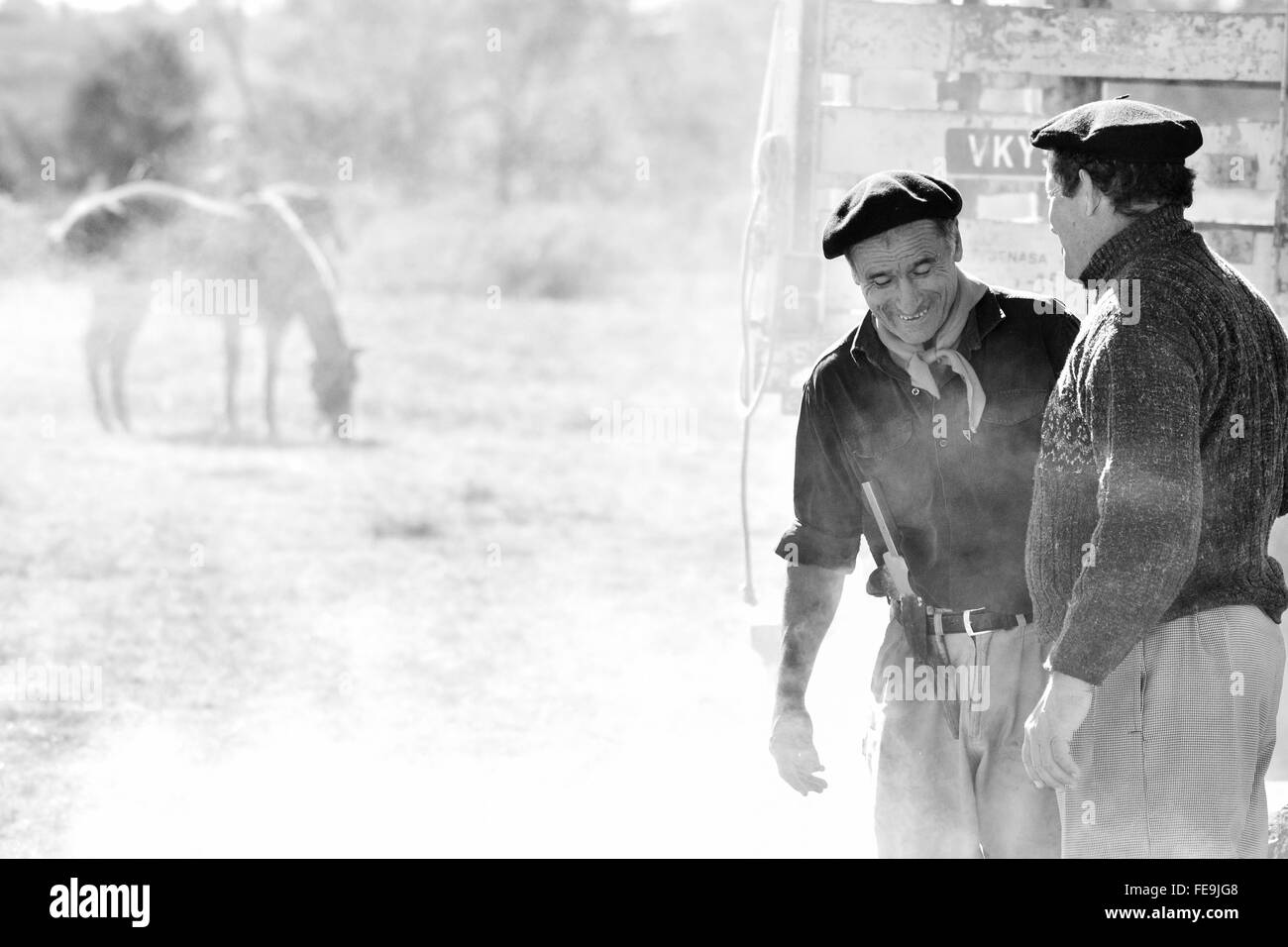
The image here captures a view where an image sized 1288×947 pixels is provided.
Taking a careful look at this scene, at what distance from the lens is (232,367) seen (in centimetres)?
1316

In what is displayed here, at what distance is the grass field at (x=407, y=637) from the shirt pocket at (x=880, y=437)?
1569 millimetres

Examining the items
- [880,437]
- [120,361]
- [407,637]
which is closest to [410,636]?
[407,637]

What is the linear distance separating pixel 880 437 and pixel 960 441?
14cm

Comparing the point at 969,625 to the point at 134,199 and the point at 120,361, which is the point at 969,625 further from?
the point at 134,199

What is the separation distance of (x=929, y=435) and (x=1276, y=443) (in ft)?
2.00

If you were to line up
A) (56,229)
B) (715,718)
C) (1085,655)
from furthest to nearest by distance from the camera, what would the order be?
(56,229), (715,718), (1085,655)

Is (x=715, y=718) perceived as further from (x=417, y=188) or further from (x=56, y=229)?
(x=417, y=188)

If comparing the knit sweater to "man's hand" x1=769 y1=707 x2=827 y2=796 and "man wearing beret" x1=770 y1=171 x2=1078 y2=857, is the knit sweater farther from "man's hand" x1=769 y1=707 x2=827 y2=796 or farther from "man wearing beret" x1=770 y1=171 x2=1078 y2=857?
"man's hand" x1=769 y1=707 x2=827 y2=796

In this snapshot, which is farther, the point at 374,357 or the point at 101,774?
the point at 374,357

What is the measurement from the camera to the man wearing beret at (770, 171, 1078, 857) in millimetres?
2854

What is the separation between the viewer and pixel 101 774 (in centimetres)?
501

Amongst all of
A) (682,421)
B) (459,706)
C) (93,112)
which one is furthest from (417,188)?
(459,706)

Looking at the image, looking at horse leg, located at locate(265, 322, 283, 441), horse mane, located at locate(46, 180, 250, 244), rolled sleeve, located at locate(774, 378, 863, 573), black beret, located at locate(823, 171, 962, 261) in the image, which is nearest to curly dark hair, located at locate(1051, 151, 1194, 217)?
black beret, located at locate(823, 171, 962, 261)

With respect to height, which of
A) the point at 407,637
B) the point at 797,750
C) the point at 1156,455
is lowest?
the point at 407,637
